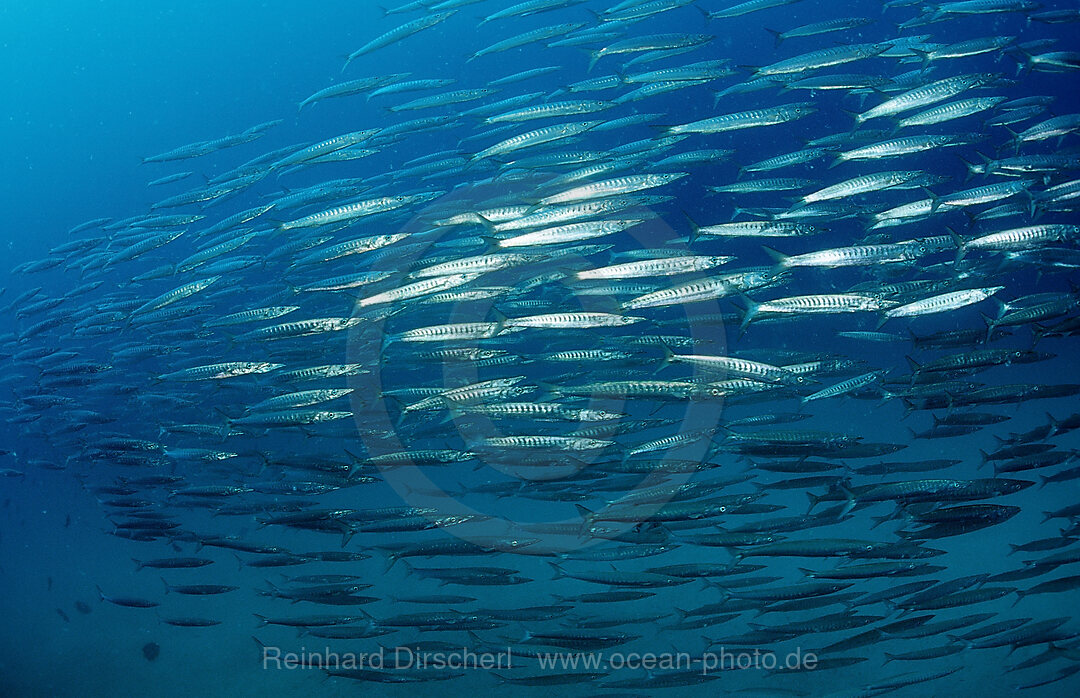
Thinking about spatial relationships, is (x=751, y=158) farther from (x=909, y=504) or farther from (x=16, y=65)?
(x=16, y=65)

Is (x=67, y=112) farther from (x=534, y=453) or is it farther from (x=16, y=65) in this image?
(x=534, y=453)

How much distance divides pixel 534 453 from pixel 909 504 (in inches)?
109

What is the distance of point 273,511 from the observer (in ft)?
19.3

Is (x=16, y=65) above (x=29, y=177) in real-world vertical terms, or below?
above

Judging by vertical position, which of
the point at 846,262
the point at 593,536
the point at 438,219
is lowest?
the point at 593,536

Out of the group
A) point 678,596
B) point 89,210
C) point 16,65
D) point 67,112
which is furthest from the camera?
point 67,112

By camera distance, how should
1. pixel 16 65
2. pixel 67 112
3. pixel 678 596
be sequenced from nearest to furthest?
1. pixel 678 596
2. pixel 16 65
3. pixel 67 112

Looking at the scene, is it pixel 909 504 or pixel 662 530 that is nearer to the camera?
pixel 909 504

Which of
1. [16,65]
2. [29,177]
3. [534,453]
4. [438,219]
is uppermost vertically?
[16,65]

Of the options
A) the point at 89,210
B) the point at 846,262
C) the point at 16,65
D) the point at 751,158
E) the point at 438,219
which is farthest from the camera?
the point at 16,65

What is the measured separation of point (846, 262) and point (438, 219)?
343 centimetres

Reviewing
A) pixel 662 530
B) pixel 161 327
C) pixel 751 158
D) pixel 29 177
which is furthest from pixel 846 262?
pixel 29 177

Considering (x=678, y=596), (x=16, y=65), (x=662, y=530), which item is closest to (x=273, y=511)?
(x=662, y=530)

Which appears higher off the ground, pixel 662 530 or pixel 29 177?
pixel 29 177
